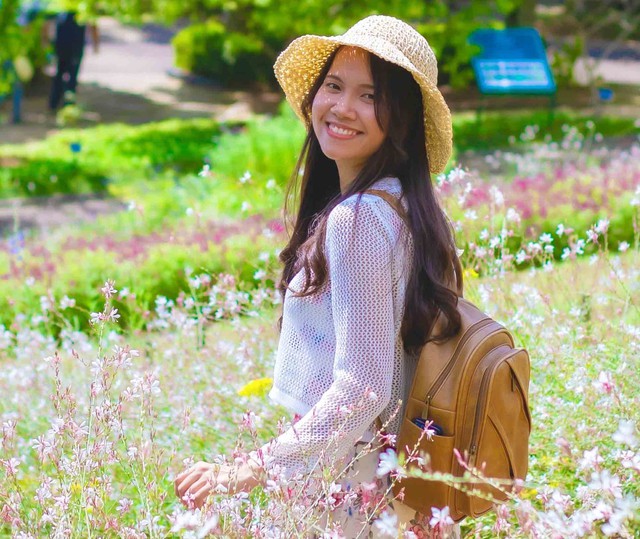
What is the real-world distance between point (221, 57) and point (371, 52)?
17.2 metres

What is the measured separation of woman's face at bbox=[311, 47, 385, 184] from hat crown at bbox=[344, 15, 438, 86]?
0.17ft

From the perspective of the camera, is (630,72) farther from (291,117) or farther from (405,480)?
(405,480)

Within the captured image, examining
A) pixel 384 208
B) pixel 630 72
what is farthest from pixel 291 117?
pixel 630 72

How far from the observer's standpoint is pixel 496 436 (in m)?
1.96

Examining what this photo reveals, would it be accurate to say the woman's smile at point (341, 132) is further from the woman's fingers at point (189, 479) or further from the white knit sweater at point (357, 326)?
the woman's fingers at point (189, 479)

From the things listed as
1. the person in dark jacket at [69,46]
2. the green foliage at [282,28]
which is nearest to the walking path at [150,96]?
the green foliage at [282,28]

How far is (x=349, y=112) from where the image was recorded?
2.10 meters

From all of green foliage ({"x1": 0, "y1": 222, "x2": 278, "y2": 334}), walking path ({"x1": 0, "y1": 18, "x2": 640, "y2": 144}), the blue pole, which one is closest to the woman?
green foliage ({"x1": 0, "y1": 222, "x2": 278, "y2": 334})

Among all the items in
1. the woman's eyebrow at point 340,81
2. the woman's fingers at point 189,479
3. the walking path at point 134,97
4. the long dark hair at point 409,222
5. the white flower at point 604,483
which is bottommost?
the walking path at point 134,97

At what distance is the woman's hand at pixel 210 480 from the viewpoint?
1.94m

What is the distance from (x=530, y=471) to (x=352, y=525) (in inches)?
40.1

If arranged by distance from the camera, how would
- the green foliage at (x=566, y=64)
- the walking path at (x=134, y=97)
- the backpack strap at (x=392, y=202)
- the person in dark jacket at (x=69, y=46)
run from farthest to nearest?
the green foliage at (x=566, y=64) → the walking path at (x=134, y=97) → the person in dark jacket at (x=69, y=46) → the backpack strap at (x=392, y=202)

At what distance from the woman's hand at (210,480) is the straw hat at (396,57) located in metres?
0.84

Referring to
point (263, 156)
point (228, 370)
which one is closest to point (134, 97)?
point (263, 156)
